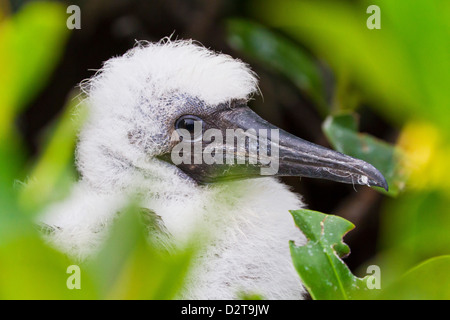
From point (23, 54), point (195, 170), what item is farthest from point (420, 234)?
point (23, 54)

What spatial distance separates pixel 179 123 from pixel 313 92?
0.86 metres

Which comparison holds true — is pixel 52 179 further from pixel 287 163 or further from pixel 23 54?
pixel 287 163

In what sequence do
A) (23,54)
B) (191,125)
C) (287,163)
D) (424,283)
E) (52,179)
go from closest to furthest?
(424,283) → (52,179) → (23,54) → (287,163) → (191,125)

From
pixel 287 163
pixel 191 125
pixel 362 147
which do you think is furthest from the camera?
pixel 362 147

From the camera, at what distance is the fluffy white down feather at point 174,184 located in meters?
1.46

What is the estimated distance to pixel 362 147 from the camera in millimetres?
1808

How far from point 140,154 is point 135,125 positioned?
0.08 metres

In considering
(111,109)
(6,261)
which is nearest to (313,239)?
(6,261)

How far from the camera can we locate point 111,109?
5.58ft

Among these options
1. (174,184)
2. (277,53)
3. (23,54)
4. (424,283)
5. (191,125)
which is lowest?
(424,283)

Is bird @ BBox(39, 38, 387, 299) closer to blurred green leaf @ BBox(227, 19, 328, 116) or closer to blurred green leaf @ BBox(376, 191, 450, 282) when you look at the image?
blurred green leaf @ BBox(376, 191, 450, 282)

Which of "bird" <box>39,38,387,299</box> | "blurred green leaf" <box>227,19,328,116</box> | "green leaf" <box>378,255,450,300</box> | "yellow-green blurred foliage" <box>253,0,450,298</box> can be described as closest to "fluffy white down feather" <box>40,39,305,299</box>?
"bird" <box>39,38,387,299</box>

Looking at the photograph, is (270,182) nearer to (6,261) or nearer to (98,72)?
(98,72)
